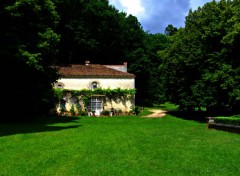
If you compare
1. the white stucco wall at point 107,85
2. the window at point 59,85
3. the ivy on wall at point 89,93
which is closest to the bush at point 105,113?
the white stucco wall at point 107,85

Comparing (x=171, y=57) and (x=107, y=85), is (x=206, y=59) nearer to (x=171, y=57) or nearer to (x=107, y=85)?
(x=171, y=57)

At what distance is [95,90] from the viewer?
4609 cm

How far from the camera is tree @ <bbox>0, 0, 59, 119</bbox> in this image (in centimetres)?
2795


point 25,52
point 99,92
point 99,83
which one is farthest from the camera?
point 99,83

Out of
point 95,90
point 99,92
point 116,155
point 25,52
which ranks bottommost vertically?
point 116,155

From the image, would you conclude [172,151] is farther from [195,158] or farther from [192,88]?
[192,88]

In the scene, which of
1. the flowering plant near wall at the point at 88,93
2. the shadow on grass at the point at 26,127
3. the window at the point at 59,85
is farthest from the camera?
the window at the point at 59,85

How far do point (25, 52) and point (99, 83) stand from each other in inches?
775

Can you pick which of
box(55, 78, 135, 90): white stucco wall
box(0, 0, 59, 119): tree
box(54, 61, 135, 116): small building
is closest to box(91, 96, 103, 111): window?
box(54, 61, 135, 116): small building

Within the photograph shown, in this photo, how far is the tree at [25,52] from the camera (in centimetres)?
2795

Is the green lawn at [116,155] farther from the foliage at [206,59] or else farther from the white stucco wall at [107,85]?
the white stucco wall at [107,85]

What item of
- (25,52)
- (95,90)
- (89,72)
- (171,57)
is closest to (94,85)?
(95,90)

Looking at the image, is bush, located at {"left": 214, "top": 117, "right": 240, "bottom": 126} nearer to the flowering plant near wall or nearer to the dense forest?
the dense forest

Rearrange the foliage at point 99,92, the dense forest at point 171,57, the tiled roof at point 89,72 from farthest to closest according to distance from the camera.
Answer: the tiled roof at point 89,72 < the foliage at point 99,92 < the dense forest at point 171,57
